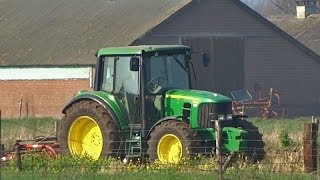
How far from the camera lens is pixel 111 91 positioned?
21188mm

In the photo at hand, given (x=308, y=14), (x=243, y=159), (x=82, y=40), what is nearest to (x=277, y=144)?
(x=243, y=159)

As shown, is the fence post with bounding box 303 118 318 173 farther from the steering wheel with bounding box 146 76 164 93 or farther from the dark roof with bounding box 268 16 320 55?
the dark roof with bounding box 268 16 320 55

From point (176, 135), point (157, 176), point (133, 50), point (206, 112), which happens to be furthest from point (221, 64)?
point (157, 176)

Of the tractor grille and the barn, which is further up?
the barn

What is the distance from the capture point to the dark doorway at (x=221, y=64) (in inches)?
1909

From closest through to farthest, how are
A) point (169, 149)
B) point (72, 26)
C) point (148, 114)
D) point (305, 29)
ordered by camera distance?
point (169, 149)
point (148, 114)
point (72, 26)
point (305, 29)

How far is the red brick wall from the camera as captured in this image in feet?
154

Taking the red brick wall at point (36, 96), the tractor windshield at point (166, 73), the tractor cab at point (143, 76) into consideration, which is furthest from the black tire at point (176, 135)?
the red brick wall at point (36, 96)

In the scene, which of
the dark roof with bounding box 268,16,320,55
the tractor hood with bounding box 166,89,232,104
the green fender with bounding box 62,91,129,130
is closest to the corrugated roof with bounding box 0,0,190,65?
the dark roof with bounding box 268,16,320,55

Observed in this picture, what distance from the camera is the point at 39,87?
48.0 meters

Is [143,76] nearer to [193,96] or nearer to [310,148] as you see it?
[193,96]

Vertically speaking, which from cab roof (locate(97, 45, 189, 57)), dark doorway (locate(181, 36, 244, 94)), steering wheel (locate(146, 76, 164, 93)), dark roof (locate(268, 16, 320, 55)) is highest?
dark roof (locate(268, 16, 320, 55))

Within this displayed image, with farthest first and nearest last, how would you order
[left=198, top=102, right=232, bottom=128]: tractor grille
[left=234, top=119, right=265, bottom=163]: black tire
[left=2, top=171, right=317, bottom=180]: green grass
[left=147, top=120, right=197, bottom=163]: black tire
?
[left=198, top=102, right=232, bottom=128]: tractor grille → [left=234, top=119, right=265, bottom=163]: black tire → [left=147, top=120, right=197, bottom=163]: black tire → [left=2, top=171, right=317, bottom=180]: green grass

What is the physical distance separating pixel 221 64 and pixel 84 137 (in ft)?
92.8
